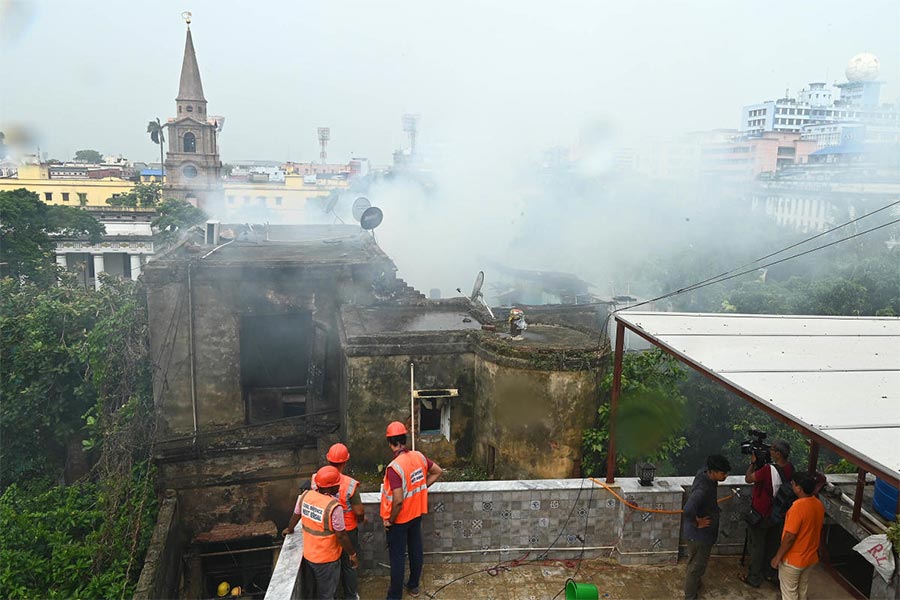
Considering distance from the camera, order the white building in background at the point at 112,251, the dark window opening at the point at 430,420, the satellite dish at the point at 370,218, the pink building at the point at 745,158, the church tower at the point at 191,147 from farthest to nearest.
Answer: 1. the pink building at the point at 745,158
2. the church tower at the point at 191,147
3. the white building in background at the point at 112,251
4. the satellite dish at the point at 370,218
5. the dark window opening at the point at 430,420

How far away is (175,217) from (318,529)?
126 feet

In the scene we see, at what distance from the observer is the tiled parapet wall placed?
6.28 meters

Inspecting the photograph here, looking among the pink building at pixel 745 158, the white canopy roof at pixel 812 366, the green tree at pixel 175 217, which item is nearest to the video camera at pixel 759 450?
the white canopy roof at pixel 812 366

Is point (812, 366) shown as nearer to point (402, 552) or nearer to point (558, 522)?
point (558, 522)

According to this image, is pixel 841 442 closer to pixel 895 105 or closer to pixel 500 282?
pixel 500 282

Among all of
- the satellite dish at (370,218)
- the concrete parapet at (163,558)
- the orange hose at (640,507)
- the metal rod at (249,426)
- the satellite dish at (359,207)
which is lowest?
the concrete parapet at (163,558)

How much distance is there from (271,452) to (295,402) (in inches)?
96.1

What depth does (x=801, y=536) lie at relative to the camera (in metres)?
5.19

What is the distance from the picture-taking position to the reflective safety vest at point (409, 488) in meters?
5.48

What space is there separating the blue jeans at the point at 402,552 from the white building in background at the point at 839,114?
194 feet

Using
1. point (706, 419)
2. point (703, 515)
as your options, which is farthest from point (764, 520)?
point (706, 419)

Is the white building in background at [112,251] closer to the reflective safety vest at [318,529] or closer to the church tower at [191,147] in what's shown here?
the church tower at [191,147]

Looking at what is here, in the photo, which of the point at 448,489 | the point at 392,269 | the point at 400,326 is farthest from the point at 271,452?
the point at 448,489

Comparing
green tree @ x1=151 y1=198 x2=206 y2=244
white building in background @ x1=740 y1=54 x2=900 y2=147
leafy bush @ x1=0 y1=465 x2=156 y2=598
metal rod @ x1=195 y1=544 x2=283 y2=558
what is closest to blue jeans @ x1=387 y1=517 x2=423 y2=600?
leafy bush @ x1=0 y1=465 x2=156 y2=598
